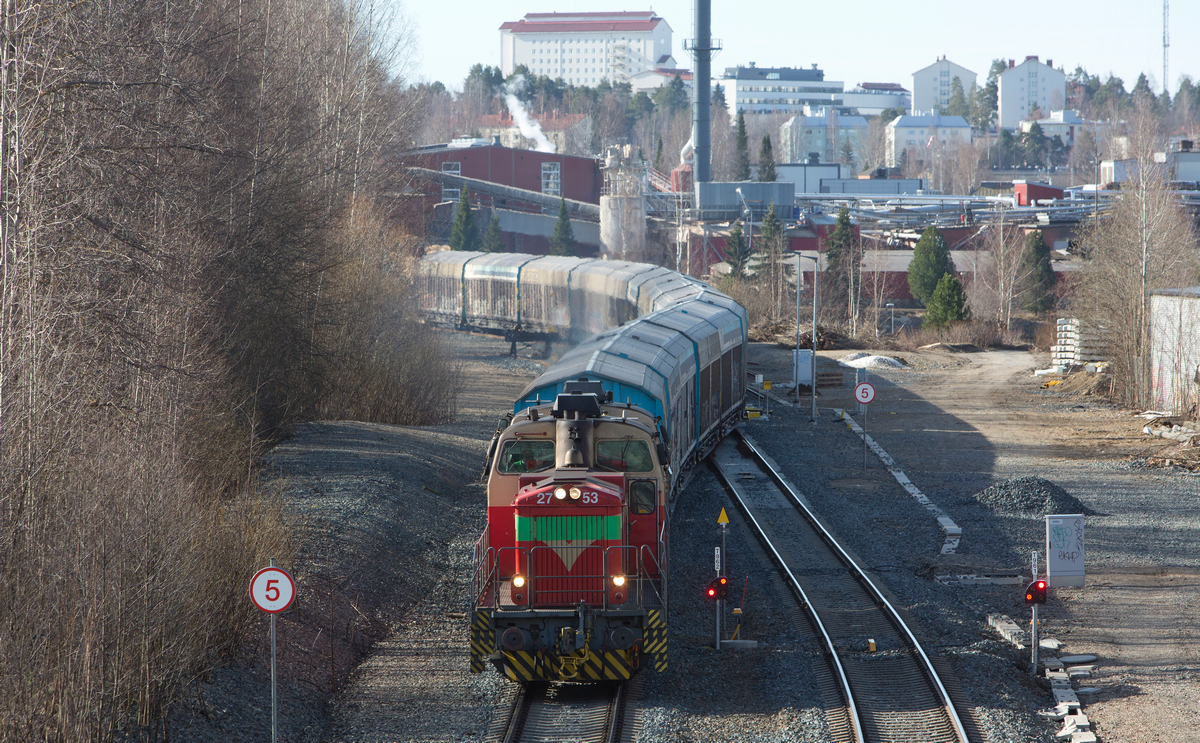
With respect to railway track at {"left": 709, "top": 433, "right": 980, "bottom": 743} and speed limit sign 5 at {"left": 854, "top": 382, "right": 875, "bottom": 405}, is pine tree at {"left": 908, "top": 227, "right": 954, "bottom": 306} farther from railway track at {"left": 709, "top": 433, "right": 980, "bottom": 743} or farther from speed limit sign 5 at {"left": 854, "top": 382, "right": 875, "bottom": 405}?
railway track at {"left": 709, "top": 433, "right": 980, "bottom": 743}

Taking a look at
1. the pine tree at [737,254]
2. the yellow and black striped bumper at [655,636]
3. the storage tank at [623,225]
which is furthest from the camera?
the storage tank at [623,225]

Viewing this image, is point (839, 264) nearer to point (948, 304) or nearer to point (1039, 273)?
point (948, 304)

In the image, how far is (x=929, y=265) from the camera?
219ft

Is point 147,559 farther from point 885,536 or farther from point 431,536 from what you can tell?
point 885,536

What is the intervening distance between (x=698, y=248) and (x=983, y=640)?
62.4 meters

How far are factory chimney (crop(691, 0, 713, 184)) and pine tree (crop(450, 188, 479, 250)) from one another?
17301mm

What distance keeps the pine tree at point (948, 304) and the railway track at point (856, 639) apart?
36982 mm

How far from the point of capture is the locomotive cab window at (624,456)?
1187 cm

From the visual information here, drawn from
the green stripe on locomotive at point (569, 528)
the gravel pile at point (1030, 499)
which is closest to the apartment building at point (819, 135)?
the gravel pile at point (1030, 499)

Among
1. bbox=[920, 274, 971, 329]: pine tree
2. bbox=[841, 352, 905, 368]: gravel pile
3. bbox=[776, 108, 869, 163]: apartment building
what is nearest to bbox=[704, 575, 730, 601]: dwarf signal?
bbox=[841, 352, 905, 368]: gravel pile

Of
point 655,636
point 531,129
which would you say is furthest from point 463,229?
point 655,636

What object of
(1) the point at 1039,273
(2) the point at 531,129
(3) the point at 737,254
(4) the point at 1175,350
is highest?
(2) the point at 531,129

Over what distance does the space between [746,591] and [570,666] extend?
201 inches

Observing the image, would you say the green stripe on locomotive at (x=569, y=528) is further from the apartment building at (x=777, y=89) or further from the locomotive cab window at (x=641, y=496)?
the apartment building at (x=777, y=89)
